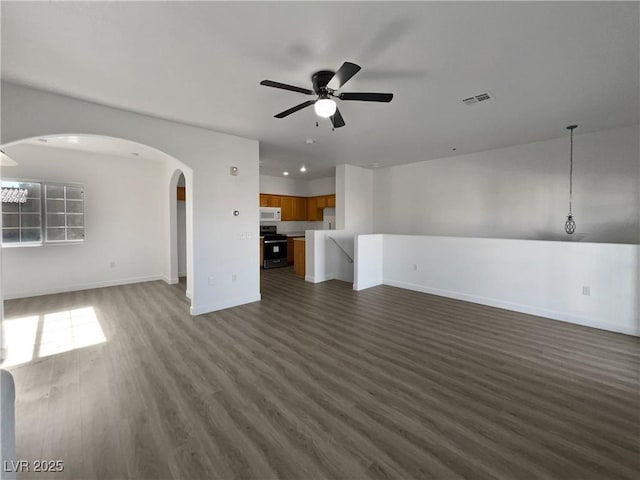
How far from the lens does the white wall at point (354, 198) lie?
21.8 feet

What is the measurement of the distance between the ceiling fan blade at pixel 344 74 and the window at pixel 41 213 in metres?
5.71

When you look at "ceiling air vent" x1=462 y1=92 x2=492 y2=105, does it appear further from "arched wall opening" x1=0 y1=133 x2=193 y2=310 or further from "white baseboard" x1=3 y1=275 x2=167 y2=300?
"white baseboard" x1=3 y1=275 x2=167 y2=300

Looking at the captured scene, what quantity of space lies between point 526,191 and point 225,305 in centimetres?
577

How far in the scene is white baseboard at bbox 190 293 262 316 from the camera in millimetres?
4070

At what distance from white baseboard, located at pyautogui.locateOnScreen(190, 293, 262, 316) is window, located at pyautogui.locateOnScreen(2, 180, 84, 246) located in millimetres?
3333

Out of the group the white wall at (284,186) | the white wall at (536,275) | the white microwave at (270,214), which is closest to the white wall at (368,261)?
→ the white wall at (536,275)

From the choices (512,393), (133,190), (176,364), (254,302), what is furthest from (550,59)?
(133,190)

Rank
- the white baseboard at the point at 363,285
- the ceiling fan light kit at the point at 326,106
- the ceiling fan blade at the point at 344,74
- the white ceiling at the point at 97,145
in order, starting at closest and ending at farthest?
the ceiling fan blade at the point at 344,74 → the ceiling fan light kit at the point at 326,106 → the white ceiling at the point at 97,145 → the white baseboard at the point at 363,285

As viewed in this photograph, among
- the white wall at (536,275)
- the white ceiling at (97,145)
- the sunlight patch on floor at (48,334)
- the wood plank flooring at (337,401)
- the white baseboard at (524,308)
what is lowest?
the wood plank flooring at (337,401)

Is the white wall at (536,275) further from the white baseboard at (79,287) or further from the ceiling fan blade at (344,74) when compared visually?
the white baseboard at (79,287)

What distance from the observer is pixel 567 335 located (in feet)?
11.1

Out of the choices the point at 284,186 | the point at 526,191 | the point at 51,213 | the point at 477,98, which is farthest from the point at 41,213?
the point at 526,191

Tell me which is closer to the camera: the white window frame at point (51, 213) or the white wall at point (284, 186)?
the white window frame at point (51, 213)

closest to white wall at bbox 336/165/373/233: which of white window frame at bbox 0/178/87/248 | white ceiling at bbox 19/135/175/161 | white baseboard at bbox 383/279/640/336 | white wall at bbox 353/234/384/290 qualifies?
white wall at bbox 353/234/384/290
